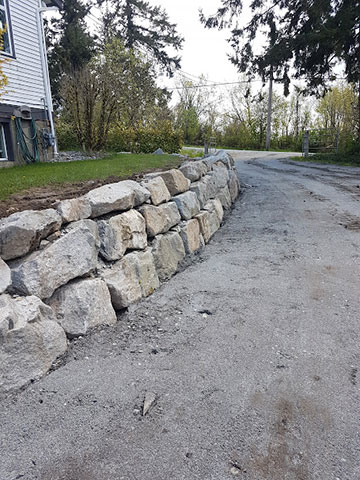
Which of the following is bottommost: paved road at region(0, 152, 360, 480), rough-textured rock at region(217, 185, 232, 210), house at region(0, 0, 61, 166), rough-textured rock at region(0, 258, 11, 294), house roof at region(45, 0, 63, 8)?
paved road at region(0, 152, 360, 480)

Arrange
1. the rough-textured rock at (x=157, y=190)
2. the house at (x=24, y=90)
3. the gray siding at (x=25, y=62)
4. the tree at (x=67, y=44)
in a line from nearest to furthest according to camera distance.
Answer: the rough-textured rock at (x=157, y=190)
the house at (x=24, y=90)
the gray siding at (x=25, y=62)
the tree at (x=67, y=44)

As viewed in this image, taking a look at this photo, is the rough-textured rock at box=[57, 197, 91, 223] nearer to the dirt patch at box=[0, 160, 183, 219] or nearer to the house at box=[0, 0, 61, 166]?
the dirt patch at box=[0, 160, 183, 219]

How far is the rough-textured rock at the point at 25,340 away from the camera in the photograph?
2.02m

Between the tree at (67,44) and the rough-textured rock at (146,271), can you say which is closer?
the rough-textured rock at (146,271)

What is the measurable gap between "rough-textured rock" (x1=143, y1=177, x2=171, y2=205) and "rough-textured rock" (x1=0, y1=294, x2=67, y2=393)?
2038 millimetres

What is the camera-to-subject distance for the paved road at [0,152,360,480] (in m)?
1.69

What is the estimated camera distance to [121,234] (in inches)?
129

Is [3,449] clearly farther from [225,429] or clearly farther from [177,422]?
[225,429]

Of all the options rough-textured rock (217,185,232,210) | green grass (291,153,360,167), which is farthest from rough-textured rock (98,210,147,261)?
green grass (291,153,360,167)

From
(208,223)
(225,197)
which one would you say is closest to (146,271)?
(208,223)

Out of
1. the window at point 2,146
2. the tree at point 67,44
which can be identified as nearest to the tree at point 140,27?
the tree at point 67,44

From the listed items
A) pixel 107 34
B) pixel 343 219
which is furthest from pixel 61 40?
pixel 343 219

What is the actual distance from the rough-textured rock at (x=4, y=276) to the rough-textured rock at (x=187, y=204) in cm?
260

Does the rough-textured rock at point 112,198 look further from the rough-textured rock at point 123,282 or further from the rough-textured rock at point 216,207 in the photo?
the rough-textured rock at point 216,207
